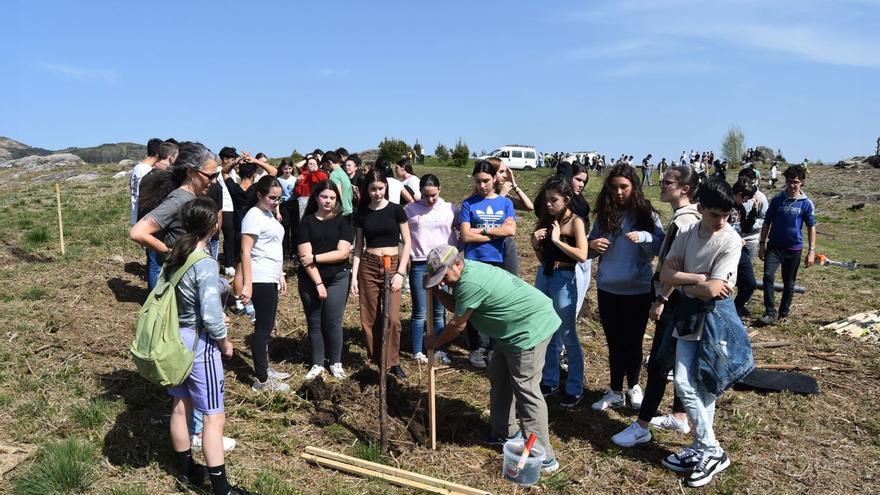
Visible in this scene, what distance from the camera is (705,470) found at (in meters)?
4.16

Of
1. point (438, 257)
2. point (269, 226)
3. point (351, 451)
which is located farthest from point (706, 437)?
point (269, 226)

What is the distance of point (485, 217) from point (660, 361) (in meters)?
2.17

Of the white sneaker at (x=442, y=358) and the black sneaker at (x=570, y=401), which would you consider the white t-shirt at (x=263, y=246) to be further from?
the black sneaker at (x=570, y=401)

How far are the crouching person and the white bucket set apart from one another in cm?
9

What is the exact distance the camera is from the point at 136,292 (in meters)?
8.61

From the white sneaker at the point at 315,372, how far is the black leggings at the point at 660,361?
115 inches

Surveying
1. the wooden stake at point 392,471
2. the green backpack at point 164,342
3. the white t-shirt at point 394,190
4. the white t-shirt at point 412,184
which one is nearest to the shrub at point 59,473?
the green backpack at point 164,342

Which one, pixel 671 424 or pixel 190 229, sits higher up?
pixel 190 229

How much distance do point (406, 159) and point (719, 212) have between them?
5799 mm

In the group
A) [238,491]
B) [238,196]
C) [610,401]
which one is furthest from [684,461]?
[238,196]

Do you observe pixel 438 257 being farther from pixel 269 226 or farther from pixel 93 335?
pixel 93 335

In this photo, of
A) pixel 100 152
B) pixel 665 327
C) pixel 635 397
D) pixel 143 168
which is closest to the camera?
pixel 665 327

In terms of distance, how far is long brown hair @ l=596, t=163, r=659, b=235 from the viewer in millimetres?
5020

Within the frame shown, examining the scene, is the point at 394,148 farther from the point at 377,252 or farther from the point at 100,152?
the point at 377,252
